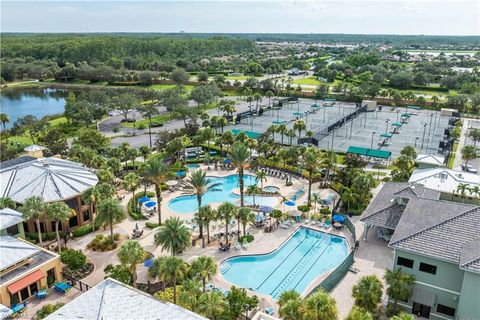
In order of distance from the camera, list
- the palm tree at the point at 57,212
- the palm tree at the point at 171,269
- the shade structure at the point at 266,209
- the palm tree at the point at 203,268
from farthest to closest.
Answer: the shade structure at the point at 266,209
the palm tree at the point at 57,212
the palm tree at the point at 203,268
the palm tree at the point at 171,269

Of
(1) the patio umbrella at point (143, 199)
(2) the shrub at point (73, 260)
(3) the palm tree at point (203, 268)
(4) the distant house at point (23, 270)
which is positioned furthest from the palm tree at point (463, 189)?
(4) the distant house at point (23, 270)

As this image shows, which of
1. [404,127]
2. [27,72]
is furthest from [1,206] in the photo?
[27,72]

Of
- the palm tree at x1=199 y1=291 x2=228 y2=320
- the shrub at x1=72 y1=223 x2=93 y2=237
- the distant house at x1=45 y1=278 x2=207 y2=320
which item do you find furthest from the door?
the shrub at x1=72 y1=223 x2=93 y2=237

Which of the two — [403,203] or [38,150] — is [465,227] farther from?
[38,150]

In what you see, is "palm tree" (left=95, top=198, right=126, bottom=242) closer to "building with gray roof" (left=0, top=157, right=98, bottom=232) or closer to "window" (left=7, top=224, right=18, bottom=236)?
"building with gray roof" (left=0, top=157, right=98, bottom=232)

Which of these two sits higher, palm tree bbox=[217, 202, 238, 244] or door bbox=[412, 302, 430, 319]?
palm tree bbox=[217, 202, 238, 244]

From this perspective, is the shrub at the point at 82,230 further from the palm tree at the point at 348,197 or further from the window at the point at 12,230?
the palm tree at the point at 348,197
